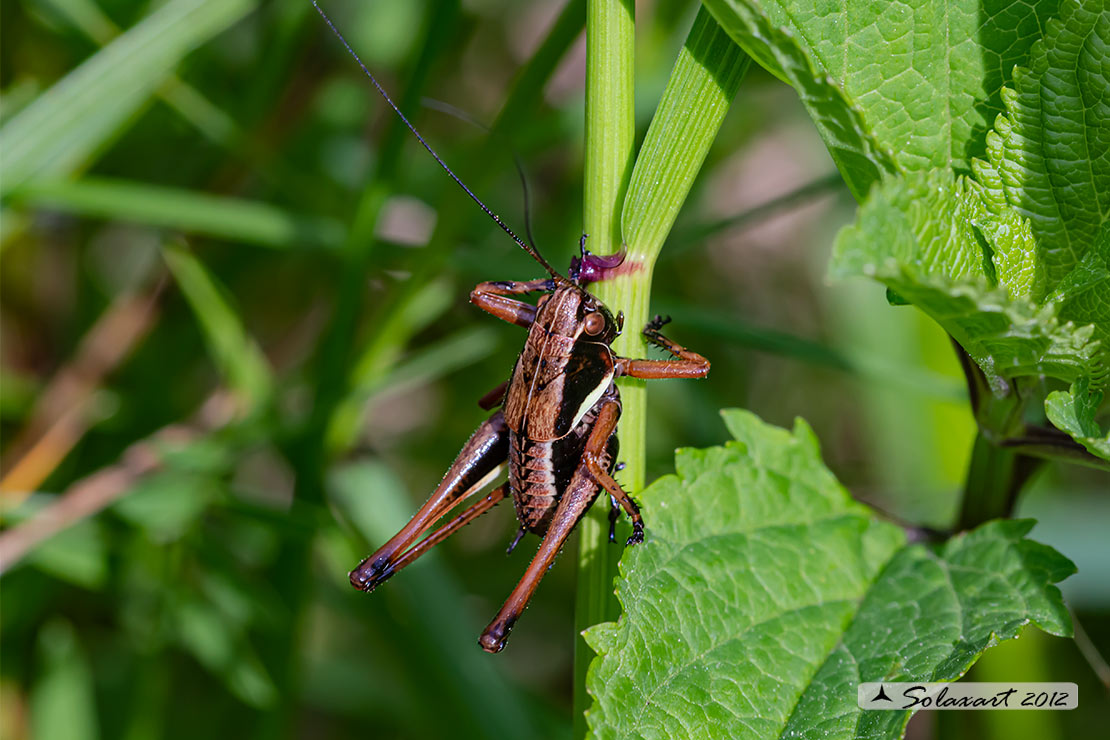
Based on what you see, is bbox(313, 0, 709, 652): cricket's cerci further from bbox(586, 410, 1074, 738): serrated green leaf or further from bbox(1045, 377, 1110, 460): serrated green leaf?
bbox(1045, 377, 1110, 460): serrated green leaf

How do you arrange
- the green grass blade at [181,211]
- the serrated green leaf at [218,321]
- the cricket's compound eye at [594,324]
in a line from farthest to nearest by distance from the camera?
the serrated green leaf at [218,321], the green grass blade at [181,211], the cricket's compound eye at [594,324]

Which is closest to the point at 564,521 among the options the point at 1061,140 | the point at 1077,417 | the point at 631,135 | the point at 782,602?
the point at 782,602

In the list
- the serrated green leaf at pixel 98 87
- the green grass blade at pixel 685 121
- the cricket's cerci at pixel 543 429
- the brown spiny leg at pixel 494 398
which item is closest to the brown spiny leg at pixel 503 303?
the cricket's cerci at pixel 543 429

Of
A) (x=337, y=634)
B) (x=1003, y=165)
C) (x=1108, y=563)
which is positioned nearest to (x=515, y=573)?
(x=337, y=634)

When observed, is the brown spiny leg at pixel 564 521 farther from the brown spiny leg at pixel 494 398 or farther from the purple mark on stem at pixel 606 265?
the brown spiny leg at pixel 494 398

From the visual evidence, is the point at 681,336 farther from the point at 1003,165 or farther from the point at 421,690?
the point at 1003,165

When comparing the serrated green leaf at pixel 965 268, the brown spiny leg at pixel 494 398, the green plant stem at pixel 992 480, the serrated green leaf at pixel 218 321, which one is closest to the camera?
the serrated green leaf at pixel 965 268

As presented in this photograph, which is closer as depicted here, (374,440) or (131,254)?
(374,440)
